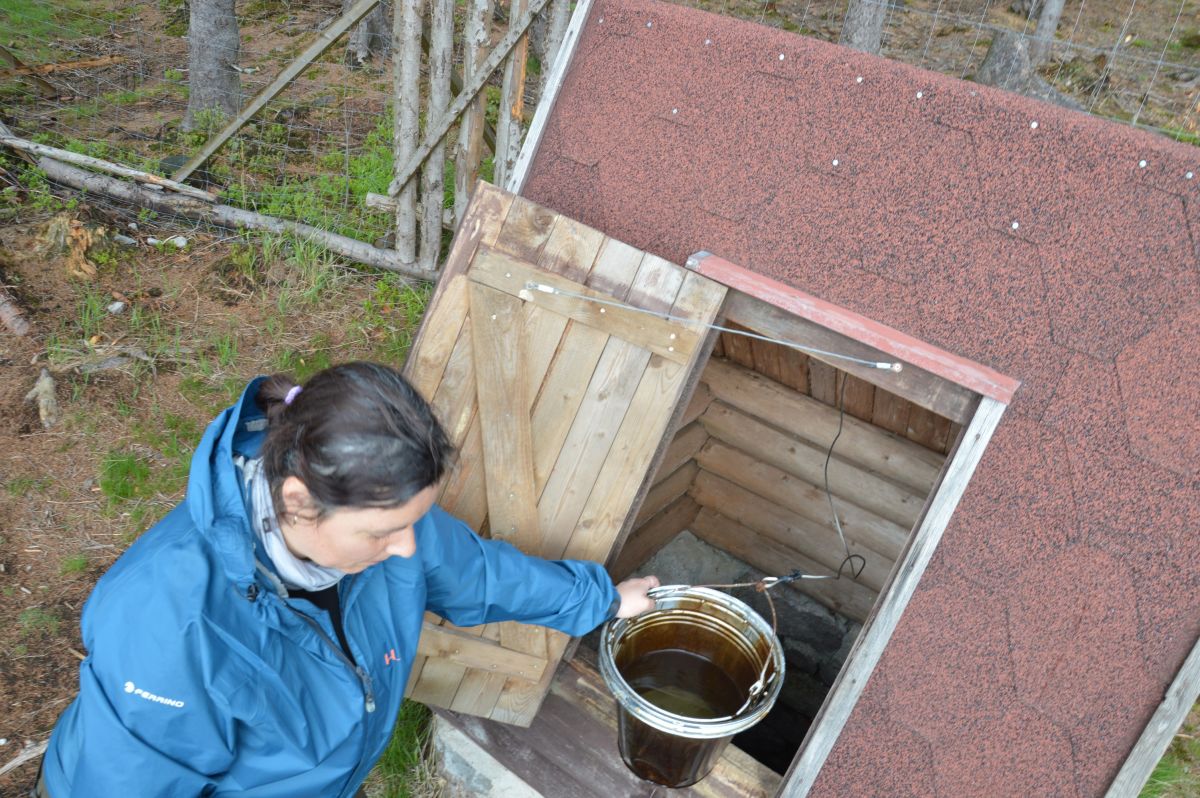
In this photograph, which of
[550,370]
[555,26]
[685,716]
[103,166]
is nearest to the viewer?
[685,716]

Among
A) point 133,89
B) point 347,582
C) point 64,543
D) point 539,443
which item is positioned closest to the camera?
point 347,582

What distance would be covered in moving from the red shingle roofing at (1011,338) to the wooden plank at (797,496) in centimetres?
203

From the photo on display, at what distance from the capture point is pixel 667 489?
4.86 m

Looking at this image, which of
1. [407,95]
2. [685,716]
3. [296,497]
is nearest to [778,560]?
[685,716]

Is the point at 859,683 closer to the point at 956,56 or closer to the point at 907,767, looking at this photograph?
the point at 907,767

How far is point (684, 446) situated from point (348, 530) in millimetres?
3212

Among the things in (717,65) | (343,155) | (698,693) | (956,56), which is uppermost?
(956,56)

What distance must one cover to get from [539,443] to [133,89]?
6.79 m

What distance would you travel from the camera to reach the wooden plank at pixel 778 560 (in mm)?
4863

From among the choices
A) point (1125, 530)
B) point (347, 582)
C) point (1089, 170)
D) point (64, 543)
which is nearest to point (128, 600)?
point (347, 582)

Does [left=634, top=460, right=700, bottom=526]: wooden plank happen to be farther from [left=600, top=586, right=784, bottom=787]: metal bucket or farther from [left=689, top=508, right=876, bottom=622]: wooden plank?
[left=600, top=586, right=784, bottom=787]: metal bucket

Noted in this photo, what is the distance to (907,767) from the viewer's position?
2451 mm

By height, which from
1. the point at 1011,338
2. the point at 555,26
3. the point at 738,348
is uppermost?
the point at 555,26

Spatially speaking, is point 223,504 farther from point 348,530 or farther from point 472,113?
point 472,113
